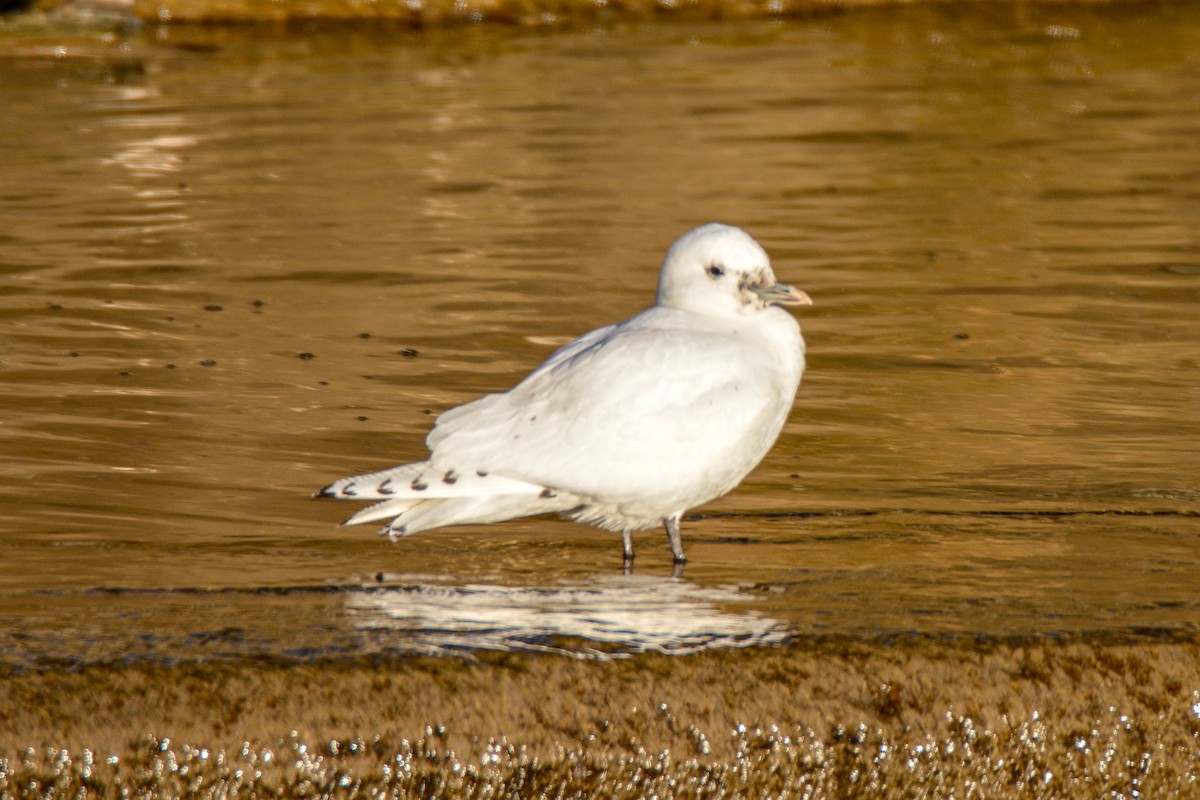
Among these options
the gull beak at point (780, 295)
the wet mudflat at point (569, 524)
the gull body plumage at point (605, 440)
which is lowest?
the wet mudflat at point (569, 524)

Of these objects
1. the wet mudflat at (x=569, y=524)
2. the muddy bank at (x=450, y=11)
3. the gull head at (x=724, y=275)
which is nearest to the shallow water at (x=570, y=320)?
the wet mudflat at (x=569, y=524)

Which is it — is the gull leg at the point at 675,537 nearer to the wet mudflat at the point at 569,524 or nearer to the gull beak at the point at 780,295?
the wet mudflat at the point at 569,524

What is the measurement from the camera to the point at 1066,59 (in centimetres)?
1677

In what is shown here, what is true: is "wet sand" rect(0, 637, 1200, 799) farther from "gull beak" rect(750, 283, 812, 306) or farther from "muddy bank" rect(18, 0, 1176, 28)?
"muddy bank" rect(18, 0, 1176, 28)

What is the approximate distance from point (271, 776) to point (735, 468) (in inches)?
62.4

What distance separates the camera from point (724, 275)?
500 centimetres

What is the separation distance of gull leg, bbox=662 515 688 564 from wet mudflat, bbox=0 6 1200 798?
0.13 m

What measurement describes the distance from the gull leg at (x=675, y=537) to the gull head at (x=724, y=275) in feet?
1.80

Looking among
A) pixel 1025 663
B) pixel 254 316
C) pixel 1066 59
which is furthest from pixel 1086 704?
pixel 1066 59

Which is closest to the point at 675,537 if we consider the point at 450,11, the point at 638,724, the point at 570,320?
the point at 638,724

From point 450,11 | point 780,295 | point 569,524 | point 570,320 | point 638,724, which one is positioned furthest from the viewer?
point 450,11

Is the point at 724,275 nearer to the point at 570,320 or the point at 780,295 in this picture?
the point at 780,295

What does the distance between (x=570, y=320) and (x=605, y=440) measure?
360 cm

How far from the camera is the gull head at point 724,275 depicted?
498cm
